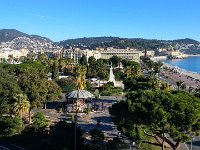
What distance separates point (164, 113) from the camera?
109ft

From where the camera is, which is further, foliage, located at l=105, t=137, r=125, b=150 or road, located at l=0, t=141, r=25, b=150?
road, located at l=0, t=141, r=25, b=150

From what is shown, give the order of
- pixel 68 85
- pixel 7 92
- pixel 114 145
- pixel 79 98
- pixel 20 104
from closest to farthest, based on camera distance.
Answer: pixel 114 145 → pixel 20 104 → pixel 7 92 → pixel 79 98 → pixel 68 85

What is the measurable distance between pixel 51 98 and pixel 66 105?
5.93 meters

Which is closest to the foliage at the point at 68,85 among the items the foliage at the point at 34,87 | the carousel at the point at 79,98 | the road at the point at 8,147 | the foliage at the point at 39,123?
the carousel at the point at 79,98

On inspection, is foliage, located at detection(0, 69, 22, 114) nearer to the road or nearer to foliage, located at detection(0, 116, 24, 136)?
foliage, located at detection(0, 116, 24, 136)

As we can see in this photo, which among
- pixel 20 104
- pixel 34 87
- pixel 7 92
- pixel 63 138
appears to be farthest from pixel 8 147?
pixel 34 87

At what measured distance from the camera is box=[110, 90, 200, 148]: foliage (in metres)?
33.4

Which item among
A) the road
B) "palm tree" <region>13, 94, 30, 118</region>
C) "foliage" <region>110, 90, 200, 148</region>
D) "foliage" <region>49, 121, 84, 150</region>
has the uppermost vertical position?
"foliage" <region>110, 90, 200, 148</region>

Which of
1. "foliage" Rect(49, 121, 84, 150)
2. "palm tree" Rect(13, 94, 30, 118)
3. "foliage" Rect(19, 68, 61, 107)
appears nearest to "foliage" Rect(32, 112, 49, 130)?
"palm tree" Rect(13, 94, 30, 118)

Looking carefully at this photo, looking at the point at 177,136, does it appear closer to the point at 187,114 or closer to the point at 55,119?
the point at 187,114

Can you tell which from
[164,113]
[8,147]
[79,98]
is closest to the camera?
[164,113]

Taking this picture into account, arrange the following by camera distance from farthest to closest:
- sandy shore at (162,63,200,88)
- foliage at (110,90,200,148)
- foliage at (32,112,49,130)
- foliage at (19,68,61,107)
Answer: sandy shore at (162,63,200,88) < foliage at (19,68,61,107) < foliage at (32,112,49,130) < foliage at (110,90,200,148)

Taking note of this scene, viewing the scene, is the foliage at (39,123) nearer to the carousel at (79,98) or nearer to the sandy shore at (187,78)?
the carousel at (79,98)

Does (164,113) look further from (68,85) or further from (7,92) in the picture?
(68,85)
